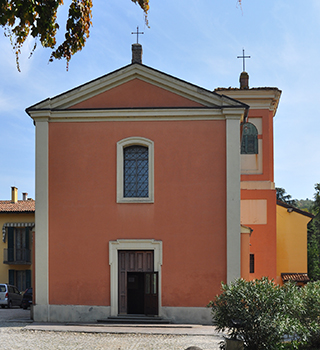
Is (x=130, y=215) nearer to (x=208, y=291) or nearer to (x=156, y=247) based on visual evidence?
(x=156, y=247)

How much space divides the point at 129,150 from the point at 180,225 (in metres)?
2.95

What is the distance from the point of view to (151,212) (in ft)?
49.3

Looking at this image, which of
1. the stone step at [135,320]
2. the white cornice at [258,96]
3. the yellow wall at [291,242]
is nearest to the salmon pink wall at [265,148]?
the white cornice at [258,96]

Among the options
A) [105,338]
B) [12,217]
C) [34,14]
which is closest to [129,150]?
[105,338]

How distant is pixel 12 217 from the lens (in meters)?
31.1

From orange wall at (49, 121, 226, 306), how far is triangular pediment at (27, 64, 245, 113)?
68cm

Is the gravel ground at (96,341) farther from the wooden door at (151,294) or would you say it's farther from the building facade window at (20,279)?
the building facade window at (20,279)

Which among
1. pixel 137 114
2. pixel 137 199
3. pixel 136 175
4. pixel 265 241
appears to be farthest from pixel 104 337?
pixel 265 241

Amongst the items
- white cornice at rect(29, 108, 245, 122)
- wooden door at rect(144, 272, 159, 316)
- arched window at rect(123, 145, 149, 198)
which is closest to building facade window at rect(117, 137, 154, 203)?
arched window at rect(123, 145, 149, 198)

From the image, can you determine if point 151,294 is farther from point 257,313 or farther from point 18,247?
point 18,247

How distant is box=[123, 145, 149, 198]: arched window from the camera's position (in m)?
15.3

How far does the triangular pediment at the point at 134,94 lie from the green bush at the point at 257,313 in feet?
23.5

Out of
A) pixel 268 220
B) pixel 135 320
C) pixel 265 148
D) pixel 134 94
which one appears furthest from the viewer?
pixel 265 148

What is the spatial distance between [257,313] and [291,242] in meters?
14.5
